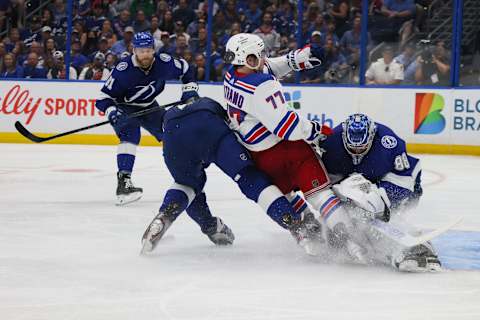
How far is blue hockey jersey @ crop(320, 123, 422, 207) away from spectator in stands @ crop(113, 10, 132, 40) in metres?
7.22

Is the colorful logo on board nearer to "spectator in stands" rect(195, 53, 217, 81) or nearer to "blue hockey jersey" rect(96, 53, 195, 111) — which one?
"spectator in stands" rect(195, 53, 217, 81)

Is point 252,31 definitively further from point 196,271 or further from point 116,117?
point 196,271

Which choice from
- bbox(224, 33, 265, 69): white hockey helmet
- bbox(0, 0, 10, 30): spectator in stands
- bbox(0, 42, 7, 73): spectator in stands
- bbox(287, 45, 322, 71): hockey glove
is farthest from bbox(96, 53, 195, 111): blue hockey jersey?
bbox(0, 0, 10, 30): spectator in stands

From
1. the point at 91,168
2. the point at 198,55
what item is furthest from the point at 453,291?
the point at 198,55

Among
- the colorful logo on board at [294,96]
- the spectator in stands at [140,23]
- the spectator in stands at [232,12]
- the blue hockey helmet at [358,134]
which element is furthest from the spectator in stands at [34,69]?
the blue hockey helmet at [358,134]

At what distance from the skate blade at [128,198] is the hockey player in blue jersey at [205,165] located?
6.16 feet

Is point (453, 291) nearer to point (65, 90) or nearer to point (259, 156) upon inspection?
point (259, 156)

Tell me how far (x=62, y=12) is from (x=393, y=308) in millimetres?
8908

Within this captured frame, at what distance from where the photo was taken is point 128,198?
6273mm

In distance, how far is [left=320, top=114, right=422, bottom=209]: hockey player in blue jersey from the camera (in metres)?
4.20

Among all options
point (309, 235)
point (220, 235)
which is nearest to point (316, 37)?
point (220, 235)

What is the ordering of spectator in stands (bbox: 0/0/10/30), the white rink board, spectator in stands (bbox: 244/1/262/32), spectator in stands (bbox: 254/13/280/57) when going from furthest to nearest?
1. spectator in stands (bbox: 0/0/10/30)
2. spectator in stands (bbox: 244/1/262/32)
3. spectator in stands (bbox: 254/13/280/57)
4. the white rink board

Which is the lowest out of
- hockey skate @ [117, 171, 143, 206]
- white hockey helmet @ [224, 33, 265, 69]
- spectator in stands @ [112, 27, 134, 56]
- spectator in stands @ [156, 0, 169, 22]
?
hockey skate @ [117, 171, 143, 206]

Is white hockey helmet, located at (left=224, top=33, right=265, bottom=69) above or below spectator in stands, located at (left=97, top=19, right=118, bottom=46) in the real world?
above
